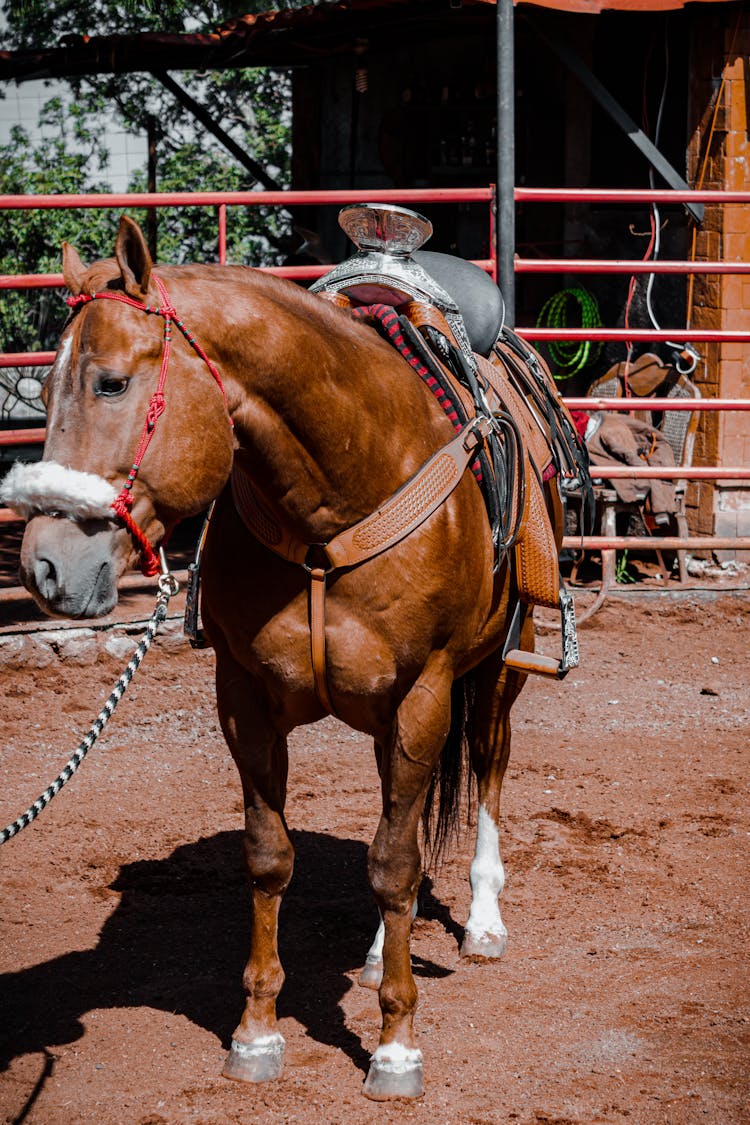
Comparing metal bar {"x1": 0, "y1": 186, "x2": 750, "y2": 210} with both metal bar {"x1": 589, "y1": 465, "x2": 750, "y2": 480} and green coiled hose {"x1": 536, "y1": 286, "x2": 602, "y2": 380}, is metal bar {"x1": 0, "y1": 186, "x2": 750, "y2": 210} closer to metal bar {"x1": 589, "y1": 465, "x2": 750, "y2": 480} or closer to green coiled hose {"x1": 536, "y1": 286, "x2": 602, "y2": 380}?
metal bar {"x1": 589, "y1": 465, "x2": 750, "y2": 480}

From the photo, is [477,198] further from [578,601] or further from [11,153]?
[11,153]

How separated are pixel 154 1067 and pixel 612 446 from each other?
5282 mm

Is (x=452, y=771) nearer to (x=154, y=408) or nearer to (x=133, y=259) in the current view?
(x=154, y=408)

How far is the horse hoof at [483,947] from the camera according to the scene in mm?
3656

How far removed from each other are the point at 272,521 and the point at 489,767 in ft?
4.87

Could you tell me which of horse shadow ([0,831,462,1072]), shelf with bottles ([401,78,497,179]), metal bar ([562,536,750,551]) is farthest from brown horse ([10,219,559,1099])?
shelf with bottles ([401,78,497,179])

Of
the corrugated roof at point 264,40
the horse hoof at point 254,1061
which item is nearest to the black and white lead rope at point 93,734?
the horse hoof at point 254,1061

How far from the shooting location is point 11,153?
18.8 m

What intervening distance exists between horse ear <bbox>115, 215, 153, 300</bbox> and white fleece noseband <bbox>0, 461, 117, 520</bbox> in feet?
1.13

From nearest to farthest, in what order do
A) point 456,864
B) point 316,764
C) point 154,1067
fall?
point 154,1067
point 456,864
point 316,764

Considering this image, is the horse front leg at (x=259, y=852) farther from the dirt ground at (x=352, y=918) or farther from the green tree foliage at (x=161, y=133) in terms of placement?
the green tree foliage at (x=161, y=133)

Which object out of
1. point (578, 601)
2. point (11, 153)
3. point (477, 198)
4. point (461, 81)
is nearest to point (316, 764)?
point (578, 601)

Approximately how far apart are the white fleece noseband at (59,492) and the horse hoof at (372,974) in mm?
1822

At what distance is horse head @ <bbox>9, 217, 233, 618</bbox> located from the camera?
219 cm
